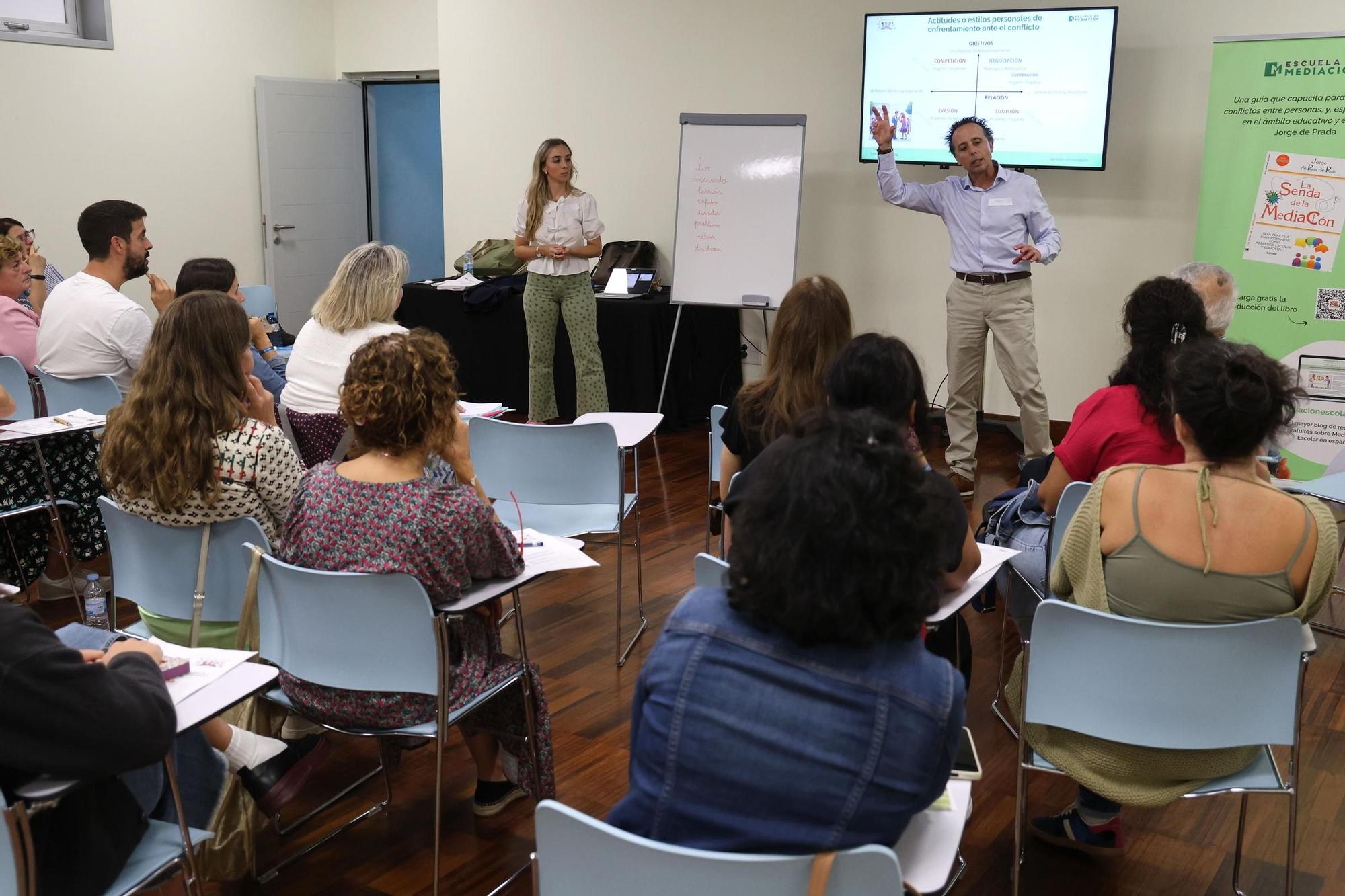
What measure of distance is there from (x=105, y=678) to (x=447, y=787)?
1439mm

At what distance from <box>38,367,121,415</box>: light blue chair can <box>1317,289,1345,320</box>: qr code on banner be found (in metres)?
4.84

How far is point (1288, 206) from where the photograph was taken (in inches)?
199

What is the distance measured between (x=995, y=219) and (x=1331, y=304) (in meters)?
1.47

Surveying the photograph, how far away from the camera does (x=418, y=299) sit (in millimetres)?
7234

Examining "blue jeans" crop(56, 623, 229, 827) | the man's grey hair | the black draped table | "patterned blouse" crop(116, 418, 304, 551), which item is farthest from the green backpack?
"blue jeans" crop(56, 623, 229, 827)

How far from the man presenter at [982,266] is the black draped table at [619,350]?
1.57m

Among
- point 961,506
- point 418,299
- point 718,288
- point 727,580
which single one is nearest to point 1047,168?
point 718,288

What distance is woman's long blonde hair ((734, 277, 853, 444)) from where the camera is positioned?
2.83 meters

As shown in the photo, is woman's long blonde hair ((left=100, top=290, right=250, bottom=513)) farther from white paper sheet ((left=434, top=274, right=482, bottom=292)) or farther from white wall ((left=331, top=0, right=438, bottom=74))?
white wall ((left=331, top=0, right=438, bottom=74))

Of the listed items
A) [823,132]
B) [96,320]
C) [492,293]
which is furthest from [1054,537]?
[492,293]

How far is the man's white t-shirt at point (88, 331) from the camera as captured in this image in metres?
4.01

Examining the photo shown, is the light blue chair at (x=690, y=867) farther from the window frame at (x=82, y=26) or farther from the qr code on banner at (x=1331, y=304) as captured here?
the window frame at (x=82, y=26)

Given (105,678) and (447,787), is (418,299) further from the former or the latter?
(105,678)

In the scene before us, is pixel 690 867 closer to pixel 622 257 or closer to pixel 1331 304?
pixel 1331 304
